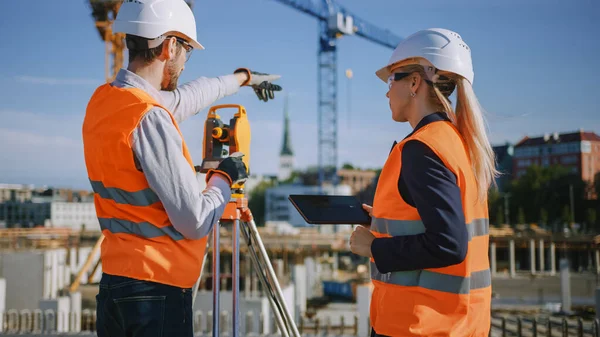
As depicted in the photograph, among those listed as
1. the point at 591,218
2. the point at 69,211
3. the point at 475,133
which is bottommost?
the point at 591,218

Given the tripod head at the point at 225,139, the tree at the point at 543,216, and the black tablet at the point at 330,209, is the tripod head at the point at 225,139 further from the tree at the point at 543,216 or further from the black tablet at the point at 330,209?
the tree at the point at 543,216

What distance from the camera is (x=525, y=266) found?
3478 cm

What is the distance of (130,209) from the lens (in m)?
1.40

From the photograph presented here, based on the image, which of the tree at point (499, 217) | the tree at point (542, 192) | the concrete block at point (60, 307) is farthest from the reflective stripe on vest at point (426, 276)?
the tree at point (499, 217)

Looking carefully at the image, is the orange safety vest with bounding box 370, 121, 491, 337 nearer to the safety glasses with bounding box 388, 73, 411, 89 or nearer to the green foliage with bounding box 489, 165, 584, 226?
the safety glasses with bounding box 388, 73, 411, 89

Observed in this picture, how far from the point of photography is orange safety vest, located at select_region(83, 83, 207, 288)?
137 centimetres

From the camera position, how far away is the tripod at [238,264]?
187cm

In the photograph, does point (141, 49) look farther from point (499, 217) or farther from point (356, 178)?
point (356, 178)

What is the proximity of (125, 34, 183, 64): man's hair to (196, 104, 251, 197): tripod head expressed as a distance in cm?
47

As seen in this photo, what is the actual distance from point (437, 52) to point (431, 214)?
1.46 feet

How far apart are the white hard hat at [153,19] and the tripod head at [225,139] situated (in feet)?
1.41

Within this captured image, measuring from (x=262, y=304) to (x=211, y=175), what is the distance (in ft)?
36.0

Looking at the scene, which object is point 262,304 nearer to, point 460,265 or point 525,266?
point 460,265

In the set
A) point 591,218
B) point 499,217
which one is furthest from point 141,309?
point 499,217
